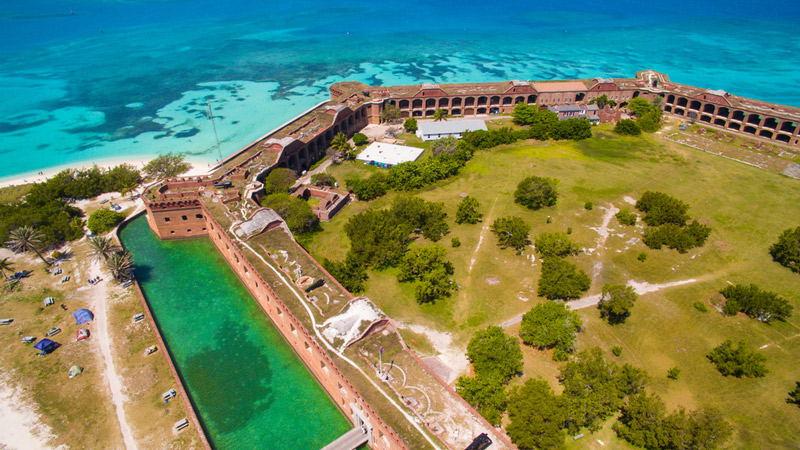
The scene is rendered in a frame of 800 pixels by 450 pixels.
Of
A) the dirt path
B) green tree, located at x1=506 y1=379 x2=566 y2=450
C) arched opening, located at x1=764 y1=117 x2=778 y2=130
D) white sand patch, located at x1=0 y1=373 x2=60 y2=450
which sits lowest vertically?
white sand patch, located at x1=0 y1=373 x2=60 y2=450

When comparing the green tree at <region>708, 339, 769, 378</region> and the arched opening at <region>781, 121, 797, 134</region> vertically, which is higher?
the arched opening at <region>781, 121, 797, 134</region>

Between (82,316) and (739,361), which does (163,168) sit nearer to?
(82,316)

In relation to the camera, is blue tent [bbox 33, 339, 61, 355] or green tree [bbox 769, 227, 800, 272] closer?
blue tent [bbox 33, 339, 61, 355]

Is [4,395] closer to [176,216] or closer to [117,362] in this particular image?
[117,362]

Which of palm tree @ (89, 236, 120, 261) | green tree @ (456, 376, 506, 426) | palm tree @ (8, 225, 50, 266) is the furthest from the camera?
palm tree @ (8, 225, 50, 266)

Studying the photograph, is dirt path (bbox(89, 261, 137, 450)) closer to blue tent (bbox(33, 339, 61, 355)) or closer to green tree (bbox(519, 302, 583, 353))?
blue tent (bbox(33, 339, 61, 355))

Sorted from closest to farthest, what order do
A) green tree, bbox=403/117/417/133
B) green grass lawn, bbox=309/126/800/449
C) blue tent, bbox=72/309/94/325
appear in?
green grass lawn, bbox=309/126/800/449 → blue tent, bbox=72/309/94/325 → green tree, bbox=403/117/417/133

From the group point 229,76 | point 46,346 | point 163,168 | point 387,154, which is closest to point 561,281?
point 387,154

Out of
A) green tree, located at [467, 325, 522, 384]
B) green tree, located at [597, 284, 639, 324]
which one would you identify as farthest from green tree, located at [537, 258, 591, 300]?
green tree, located at [467, 325, 522, 384]
